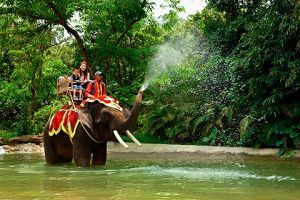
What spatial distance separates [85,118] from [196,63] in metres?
9.23

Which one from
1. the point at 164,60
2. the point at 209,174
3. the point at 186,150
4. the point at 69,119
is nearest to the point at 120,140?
the point at 69,119

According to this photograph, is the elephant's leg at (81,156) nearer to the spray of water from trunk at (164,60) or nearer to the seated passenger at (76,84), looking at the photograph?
the seated passenger at (76,84)

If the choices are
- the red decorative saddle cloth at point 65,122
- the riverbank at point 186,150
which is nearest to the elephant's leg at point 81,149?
the red decorative saddle cloth at point 65,122

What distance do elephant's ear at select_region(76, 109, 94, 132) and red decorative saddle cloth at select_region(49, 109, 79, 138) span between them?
0.71ft

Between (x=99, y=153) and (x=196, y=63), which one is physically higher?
(x=196, y=63)

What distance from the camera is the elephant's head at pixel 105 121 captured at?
34.0 ft

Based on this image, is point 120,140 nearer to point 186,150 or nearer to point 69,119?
point 69,119

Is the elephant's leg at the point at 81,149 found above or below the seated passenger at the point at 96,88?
below

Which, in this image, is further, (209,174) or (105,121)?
(105,121)

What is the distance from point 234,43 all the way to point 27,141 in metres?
8.71

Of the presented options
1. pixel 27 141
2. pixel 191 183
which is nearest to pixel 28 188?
pixel 191 183

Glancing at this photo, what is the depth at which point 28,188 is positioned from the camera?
7.24m

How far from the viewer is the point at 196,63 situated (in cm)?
1941

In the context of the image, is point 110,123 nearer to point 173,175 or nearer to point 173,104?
point 173,175
